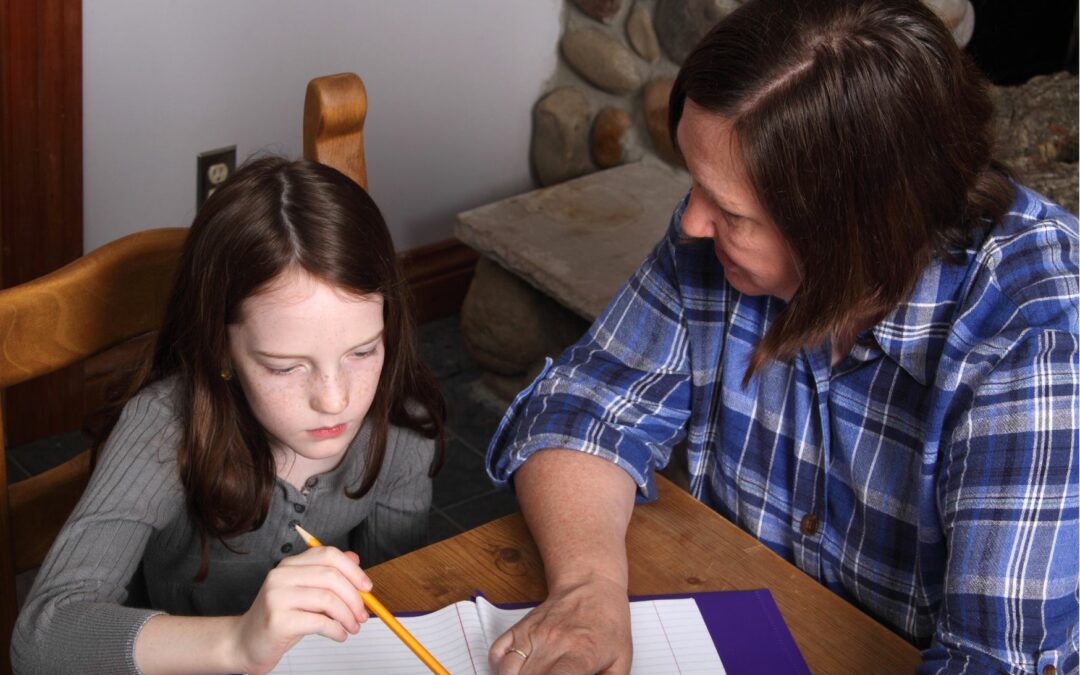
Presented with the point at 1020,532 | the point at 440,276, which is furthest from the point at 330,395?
the point at 440,276

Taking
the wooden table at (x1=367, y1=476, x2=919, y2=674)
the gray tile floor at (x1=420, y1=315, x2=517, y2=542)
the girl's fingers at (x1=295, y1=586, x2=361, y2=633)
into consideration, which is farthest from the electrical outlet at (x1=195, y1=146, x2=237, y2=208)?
the girl's fingers at (x1=295, y1=586, x2=361, y2=633)

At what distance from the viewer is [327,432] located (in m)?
1.23

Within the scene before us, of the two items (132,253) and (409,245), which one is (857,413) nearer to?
(132,253)

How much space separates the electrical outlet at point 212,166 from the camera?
8.28ft

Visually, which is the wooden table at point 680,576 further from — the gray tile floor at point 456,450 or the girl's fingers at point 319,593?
the gray tile floor at point 456,450

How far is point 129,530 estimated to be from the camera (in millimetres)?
1188

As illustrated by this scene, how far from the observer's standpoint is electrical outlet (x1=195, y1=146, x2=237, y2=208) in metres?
2.52

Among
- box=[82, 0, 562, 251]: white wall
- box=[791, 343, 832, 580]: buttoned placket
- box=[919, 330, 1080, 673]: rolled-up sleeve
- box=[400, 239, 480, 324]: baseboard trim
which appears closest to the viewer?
box=[919, 330, 1080, 673]: rolled-up sleeve

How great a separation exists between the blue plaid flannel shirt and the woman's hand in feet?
0.64

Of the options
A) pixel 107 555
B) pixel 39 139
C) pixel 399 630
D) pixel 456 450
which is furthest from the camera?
A: pixel 456 450

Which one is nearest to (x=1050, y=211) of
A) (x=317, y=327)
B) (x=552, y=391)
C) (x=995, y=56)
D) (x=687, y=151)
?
(x=687, y=151)

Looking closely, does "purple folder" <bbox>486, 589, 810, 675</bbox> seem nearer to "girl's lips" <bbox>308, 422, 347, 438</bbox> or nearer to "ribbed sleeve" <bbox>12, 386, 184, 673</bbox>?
"girl's lips" <bbox>308, 422, 347, 438</bbox>

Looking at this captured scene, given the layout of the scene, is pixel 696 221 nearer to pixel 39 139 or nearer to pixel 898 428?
pixel 898 428

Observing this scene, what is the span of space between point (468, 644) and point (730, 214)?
448mm
